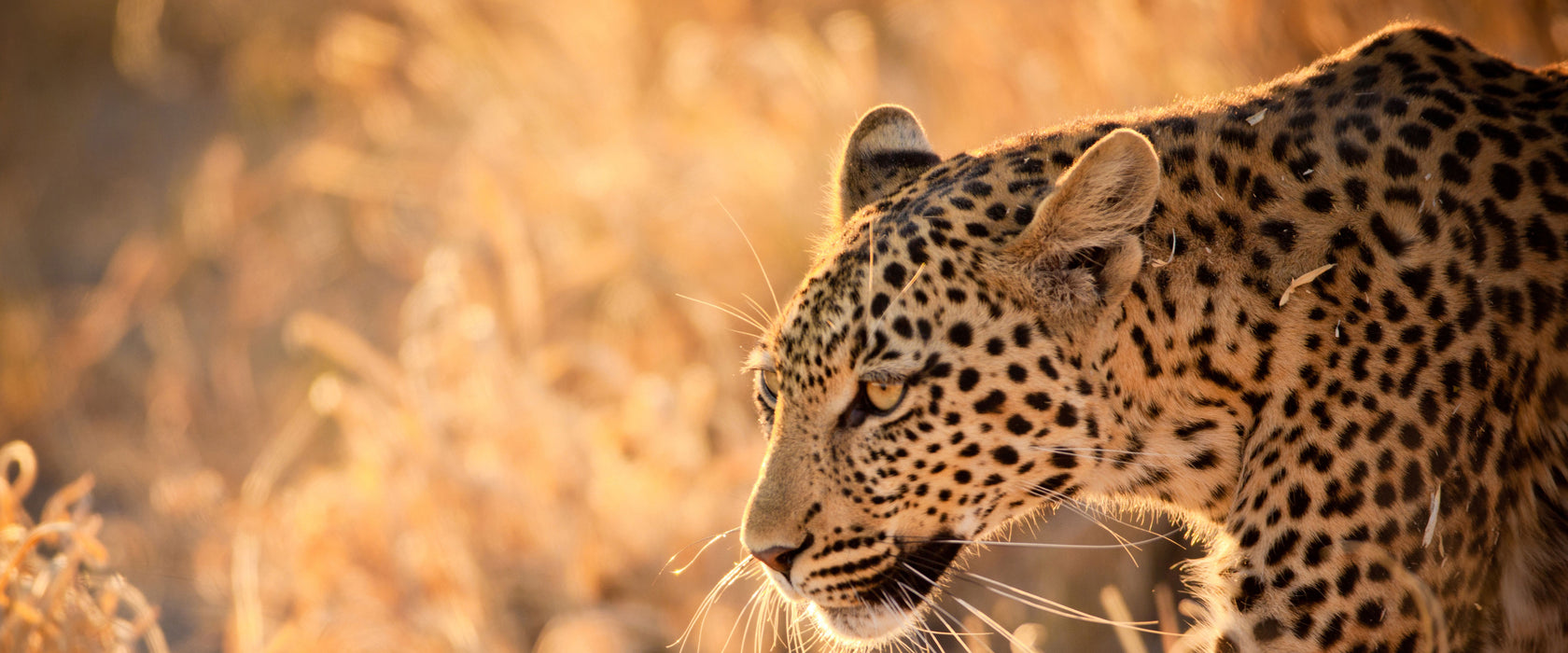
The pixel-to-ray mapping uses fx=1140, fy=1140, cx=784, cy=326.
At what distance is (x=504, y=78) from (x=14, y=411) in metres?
4.33

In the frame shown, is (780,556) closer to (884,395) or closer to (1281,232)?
(884,395)

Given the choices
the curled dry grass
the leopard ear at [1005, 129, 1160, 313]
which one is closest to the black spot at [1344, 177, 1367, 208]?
the leopard ear at [1005, 129, 1160, 313]

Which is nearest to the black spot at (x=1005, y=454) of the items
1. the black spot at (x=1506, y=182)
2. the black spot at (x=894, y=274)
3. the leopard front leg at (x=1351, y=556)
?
the black spot at (x=894, y=274)

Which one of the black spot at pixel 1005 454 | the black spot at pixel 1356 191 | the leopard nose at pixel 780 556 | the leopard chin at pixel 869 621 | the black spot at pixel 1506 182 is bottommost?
the leopard chin at pixel 869 621

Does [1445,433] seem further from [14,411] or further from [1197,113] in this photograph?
[14,411]

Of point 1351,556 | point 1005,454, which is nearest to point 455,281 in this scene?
point 1005,454

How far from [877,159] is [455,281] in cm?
285

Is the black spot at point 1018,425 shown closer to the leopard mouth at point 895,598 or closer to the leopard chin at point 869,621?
the leopard mouth at point 895,598

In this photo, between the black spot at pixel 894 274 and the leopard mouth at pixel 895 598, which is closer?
the black spot at pixel 894 274

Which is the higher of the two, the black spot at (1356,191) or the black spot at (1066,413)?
the black spot at (1356,191)

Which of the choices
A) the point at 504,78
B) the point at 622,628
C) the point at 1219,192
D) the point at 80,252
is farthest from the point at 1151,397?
the point at 80,252

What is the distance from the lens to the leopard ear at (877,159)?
3434mm

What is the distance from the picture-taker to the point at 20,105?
12.4 meters

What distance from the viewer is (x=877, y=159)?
3488 millimetres
